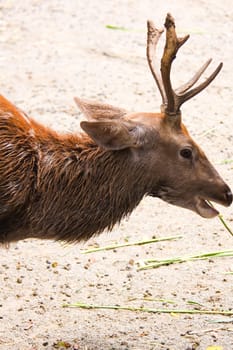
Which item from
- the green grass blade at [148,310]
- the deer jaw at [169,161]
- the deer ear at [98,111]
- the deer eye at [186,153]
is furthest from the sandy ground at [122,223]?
the deer ear at [98,111]

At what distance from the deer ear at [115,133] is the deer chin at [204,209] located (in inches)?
20.3

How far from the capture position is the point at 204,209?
5.77 meters

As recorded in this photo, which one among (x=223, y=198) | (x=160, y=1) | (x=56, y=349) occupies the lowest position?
(x=160, y=1)

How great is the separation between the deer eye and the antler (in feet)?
0.72

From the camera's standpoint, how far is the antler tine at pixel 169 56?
530 centimetres

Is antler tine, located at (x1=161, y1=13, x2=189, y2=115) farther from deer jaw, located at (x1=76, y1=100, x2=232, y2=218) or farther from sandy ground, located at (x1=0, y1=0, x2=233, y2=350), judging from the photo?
sandy ground, located at (x1=0, y1=0, x2=233, y2=350)

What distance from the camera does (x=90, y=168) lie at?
5.55 meters

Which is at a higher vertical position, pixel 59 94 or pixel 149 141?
pixel 149 141

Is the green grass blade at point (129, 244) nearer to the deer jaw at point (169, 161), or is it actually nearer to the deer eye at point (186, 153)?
the deer jaw at point (169, 161)

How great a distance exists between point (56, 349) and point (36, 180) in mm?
1050

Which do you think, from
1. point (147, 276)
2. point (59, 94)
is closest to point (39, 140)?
point (147, 276)

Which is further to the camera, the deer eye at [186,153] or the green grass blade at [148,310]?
the green grass blade at [148,310]

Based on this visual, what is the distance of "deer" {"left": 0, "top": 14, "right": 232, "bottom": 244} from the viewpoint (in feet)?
17.9

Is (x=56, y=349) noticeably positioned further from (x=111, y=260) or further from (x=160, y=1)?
(x=160, y=1)
